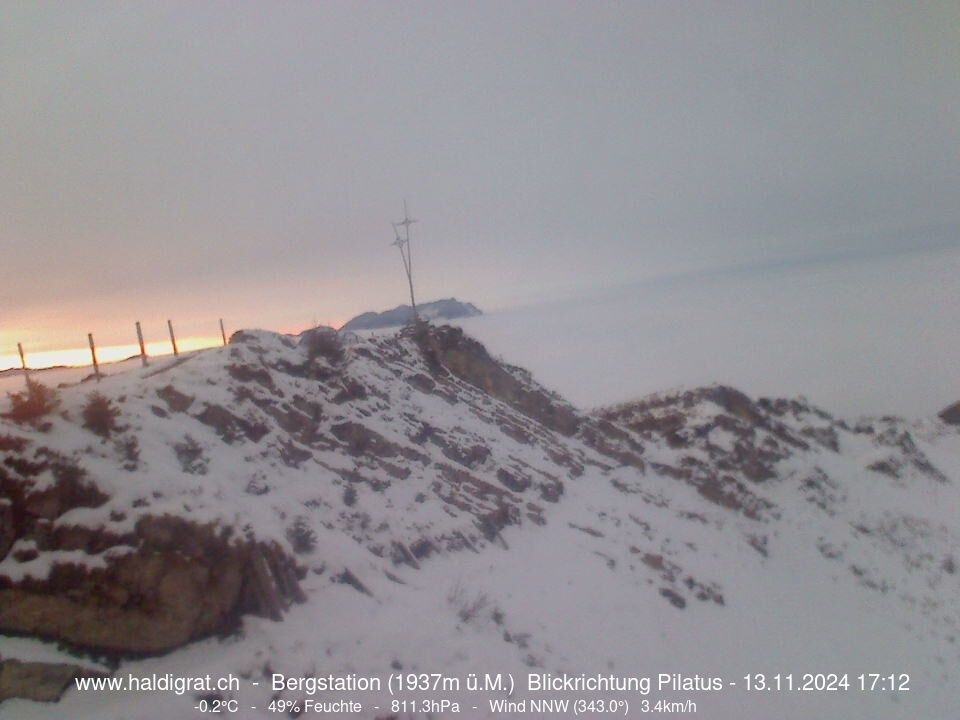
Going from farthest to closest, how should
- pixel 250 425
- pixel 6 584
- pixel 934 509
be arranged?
pixel 934 509
pixel 250 425
pixel 6 584

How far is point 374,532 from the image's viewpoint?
12766 mm

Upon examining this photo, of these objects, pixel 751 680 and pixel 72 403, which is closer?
pixel 72 403

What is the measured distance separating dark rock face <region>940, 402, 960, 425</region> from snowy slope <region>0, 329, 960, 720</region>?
17.6m

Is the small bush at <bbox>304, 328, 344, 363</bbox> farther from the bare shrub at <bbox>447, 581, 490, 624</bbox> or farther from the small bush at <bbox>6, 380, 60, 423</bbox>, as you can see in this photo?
the bare shrub at <bbox>447, 581, 490, 624</bbox>

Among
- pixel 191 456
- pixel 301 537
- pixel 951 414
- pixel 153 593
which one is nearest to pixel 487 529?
pixel 301 537

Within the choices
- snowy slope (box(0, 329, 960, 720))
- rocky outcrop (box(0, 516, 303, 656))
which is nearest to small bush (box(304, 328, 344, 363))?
snowy slope (box(0, 329, 960, 720))

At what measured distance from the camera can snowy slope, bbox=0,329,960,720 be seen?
9500 millimetres

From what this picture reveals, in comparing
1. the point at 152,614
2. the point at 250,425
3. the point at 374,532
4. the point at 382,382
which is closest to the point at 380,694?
the point at 152,614

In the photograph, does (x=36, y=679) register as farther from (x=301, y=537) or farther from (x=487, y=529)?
(x=487, y=529)

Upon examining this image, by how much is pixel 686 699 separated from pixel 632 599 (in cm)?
319

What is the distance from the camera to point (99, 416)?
34.8ft

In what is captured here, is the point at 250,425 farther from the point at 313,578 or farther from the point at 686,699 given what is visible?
the point at 686,699

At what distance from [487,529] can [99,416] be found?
851 centimetres

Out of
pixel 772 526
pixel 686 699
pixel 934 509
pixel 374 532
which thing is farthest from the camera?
pixel 934 509
